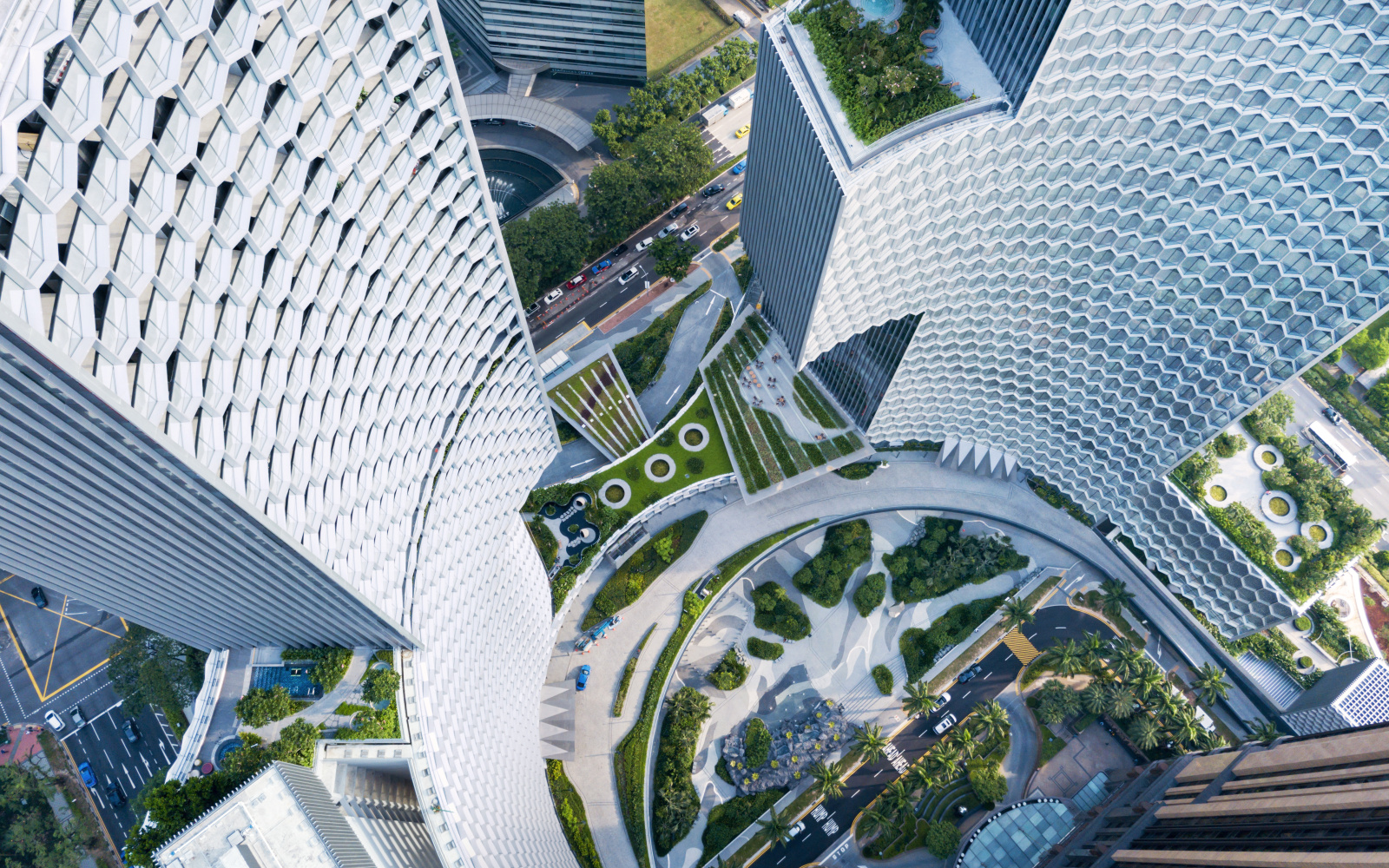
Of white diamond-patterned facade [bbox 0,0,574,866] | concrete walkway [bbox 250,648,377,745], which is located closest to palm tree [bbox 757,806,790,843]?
white diamond-patterned facade [bbox 0,0,574,866]

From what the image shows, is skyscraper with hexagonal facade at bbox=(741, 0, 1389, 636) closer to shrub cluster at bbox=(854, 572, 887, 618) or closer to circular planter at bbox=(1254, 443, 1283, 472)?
circular planter at bbox=(1254, 443, 1283, 472)

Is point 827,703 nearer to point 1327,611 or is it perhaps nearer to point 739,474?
point 739,474

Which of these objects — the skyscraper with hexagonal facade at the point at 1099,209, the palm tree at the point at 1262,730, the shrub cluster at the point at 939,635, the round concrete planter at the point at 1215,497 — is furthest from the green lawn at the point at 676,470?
the palm tree at the point at 1262,730

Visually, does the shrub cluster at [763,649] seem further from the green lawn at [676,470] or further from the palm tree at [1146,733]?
the palm tree at [1146,733]

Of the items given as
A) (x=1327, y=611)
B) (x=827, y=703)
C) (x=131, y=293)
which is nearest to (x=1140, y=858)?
(x=827, y=703)

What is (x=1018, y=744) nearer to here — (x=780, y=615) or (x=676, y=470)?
(x=780, y=615)

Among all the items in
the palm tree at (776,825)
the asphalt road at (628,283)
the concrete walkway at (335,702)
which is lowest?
the palm tree at (776,825)
